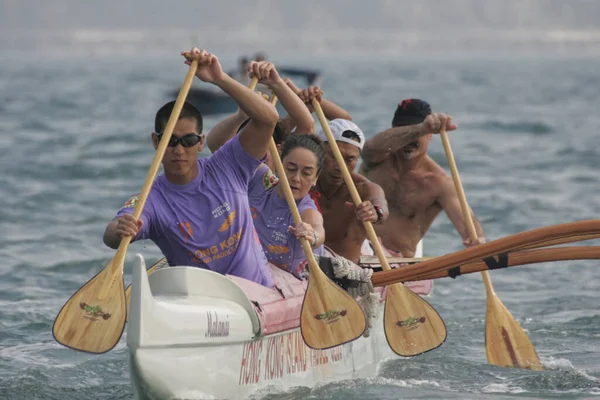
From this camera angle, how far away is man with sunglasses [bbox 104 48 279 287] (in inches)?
231

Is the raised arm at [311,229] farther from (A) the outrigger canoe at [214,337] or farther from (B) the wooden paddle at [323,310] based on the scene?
(A) the outrigger canoe at [214,337]

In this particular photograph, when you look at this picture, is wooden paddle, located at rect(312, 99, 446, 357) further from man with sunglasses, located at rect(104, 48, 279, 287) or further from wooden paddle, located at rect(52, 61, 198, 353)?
wooden paddle, located at rect(52, 61, 198, 353)

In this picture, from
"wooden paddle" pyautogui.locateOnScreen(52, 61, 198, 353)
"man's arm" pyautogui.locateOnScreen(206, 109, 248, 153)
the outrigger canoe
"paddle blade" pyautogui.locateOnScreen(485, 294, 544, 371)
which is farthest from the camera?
"paddle blade" pyautogui.locateOnScreen(485, 294, 544, 371)

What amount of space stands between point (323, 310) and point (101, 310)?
1280 millimetres

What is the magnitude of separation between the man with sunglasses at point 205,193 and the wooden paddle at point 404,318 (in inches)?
45.2

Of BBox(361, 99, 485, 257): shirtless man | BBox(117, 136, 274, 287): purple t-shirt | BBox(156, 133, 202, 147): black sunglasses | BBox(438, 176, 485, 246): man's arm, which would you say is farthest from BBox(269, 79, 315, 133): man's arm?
BBox(438, 176, 485, 246): man's arm

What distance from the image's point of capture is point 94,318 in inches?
224

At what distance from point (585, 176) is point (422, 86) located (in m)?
37.8

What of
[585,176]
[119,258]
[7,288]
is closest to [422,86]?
[585,176]

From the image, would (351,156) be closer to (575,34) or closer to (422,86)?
(422,86)

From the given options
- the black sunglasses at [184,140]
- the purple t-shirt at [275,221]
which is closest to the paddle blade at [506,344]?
the purple t-shirt at [275,221]

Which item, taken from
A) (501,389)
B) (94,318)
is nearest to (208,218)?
(94,318)

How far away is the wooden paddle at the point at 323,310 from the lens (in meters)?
6.28

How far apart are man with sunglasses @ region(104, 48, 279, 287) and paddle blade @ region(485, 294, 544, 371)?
2.30 metres
